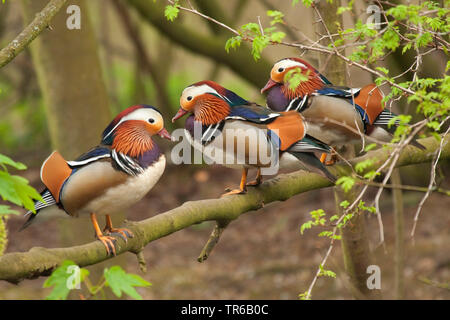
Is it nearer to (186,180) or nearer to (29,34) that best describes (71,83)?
(29,34)

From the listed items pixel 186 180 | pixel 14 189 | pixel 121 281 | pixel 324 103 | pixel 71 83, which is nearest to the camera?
pixel 14 189

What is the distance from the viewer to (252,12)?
1070 cm

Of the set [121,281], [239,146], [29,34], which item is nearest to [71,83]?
[29,34]

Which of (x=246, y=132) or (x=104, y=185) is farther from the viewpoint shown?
(x=246, y=132)

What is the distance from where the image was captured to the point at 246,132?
2.80m

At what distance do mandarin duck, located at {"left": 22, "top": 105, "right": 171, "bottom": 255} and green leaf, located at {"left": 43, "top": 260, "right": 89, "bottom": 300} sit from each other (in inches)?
23.5

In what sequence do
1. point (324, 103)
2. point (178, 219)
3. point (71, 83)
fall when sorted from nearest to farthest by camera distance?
point (178, 219)
point (324, 103)
point (71, 83)

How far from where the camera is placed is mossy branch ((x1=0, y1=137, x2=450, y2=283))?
7.38 ft

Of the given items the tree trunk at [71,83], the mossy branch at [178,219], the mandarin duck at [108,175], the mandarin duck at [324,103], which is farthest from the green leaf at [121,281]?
the tree trunk at [71,83]

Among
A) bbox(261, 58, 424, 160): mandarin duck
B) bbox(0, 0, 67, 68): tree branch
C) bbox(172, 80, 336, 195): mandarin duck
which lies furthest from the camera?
bbox(261, 58, 424, 160): mandarin duck

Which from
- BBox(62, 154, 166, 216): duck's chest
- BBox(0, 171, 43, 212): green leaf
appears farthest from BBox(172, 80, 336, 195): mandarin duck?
BBox(0, 171, 43, 212): green leaf

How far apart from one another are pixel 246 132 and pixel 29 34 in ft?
3.08

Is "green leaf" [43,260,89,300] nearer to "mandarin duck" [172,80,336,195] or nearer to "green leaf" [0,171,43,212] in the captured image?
"green leaf" [0,171,43,212]
